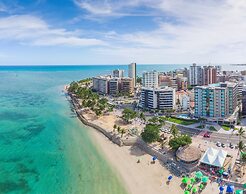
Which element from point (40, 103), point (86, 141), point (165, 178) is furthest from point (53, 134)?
point (40, 103)

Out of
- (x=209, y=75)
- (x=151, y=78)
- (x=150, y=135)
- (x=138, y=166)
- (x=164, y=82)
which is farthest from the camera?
(x=209, y=75)

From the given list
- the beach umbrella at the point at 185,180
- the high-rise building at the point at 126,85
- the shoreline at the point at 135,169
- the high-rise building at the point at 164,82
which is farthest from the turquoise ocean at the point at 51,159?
the high-rise building at the point at 164,82

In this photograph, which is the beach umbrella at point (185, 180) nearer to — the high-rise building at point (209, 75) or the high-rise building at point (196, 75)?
the high-rise building at point (209, 75)

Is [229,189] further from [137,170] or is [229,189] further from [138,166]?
[138,166]

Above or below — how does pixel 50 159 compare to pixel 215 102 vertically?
below

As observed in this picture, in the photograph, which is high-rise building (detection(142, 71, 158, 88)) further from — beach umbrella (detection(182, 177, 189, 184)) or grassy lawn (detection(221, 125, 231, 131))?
beach umbrella (detection(182, 177, 189, 184))

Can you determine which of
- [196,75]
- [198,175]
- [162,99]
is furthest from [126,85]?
[198,175]
